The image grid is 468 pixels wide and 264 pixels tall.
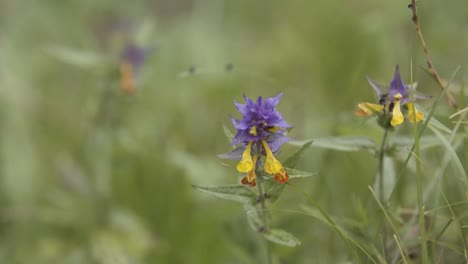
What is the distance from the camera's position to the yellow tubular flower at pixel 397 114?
4.74 feet

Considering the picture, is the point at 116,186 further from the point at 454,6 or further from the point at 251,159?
the point at 454,6

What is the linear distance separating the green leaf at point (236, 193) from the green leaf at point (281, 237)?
0.09 meters

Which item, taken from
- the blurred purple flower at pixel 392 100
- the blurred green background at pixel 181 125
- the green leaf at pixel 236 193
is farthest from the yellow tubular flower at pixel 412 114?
the green leaf at pixel 236 193

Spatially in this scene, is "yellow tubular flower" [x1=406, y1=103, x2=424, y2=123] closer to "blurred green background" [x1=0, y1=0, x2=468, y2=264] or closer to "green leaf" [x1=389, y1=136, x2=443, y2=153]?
"green leaf" [x1=389, y1=136, x2=443, y2=153]

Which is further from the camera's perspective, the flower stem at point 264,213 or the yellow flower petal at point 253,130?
the flower stem at point 264,213

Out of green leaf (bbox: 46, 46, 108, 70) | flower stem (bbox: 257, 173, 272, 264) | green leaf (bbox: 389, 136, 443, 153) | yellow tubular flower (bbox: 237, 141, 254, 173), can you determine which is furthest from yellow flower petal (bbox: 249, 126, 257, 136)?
green leaf (bbox: 46, 46, 108, 70)

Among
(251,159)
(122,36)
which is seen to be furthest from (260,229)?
(122,36)

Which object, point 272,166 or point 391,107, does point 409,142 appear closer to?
point 391,107

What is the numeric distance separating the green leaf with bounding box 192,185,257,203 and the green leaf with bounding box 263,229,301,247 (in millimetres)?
94

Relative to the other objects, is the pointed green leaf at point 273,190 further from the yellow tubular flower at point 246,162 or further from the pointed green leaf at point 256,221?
the yellow tubular flower at point 246,162

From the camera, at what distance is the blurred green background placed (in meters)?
2.30

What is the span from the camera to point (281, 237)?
159cm

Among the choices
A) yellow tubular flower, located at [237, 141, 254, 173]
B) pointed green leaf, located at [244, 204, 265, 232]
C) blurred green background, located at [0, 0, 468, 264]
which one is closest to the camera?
yellow tubular flower, located at [237, 141, 254, 173]

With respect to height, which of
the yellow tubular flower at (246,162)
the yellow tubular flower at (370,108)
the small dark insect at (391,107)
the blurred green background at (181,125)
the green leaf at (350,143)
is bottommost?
the yellow tubular flower at (246,162)
